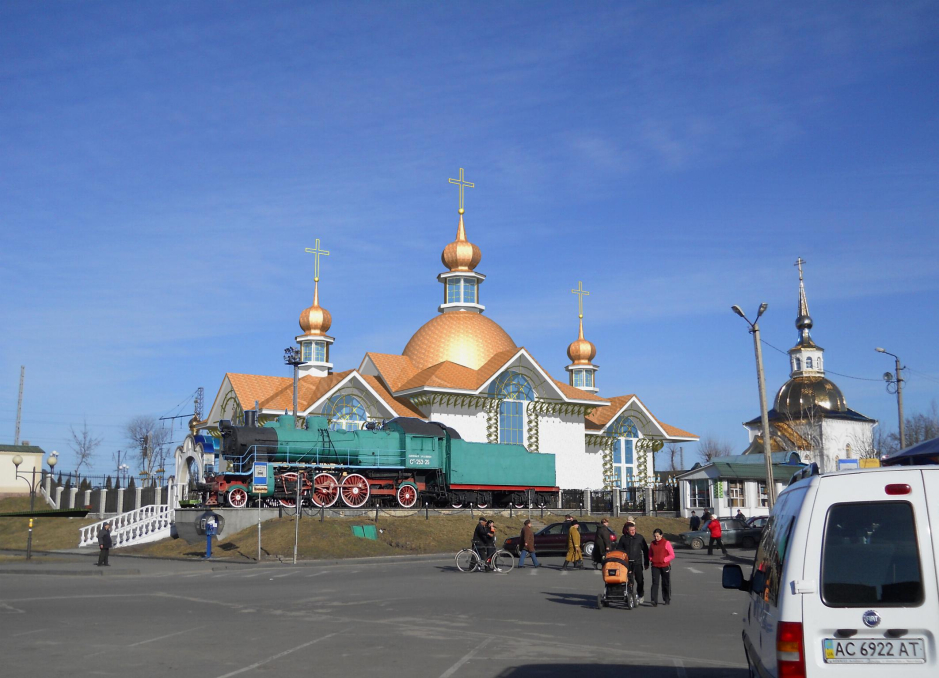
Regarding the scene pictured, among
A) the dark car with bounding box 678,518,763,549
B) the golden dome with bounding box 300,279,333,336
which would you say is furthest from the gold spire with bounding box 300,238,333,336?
the dark car with bounding box 678,518,763,549

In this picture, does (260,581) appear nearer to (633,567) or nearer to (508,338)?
(633,567)

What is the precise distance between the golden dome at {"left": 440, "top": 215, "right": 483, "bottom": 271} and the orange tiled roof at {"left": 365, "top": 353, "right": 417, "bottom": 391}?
7.18 m

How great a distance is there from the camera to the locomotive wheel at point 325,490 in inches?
1303

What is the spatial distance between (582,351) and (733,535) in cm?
3417

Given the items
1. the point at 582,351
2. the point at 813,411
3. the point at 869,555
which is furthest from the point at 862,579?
the point at 813,411

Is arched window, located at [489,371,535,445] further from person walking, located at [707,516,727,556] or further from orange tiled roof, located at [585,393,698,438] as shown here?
person walking, located at [707,516,727,556]

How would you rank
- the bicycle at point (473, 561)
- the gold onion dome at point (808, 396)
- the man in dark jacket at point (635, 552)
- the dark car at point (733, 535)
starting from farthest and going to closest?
the gold onion dome at point (808, 396) < the dark car at point (733, 535) < the bicycle at point (473, 561) < the man in dark jacket at point (635, 552)

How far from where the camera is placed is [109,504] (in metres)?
46.2

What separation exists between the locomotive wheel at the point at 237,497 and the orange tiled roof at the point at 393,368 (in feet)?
61.0

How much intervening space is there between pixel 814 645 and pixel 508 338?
51.2 metres

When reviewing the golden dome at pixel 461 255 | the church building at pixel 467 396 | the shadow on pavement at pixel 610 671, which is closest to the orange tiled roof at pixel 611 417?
the church building at pixel 467 396

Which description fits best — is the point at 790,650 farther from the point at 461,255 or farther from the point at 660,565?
the point at 461,255

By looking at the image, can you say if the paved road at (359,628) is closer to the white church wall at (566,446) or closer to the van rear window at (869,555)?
the van rear window at (869,555)

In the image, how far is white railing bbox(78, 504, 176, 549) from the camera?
111 ft
